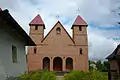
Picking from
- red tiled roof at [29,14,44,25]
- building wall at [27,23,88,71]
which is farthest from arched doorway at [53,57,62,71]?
red tiled roof at [29,14,44,25]

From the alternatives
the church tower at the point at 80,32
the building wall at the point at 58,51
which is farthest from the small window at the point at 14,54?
the church tower at the point at 80,32

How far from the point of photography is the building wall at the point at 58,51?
42.0 m

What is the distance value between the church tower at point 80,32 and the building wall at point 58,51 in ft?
1.34

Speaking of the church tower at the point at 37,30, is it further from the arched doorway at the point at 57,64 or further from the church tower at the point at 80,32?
the church tower at the point at 80,32

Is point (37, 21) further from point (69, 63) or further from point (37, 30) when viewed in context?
point (69, 63)

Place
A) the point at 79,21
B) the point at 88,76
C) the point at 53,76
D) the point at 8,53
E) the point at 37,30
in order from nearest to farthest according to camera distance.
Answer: the point at 8,53 → the point at 53,76 → the point at 88,76 → the point at 37,30 → the point at 79,21

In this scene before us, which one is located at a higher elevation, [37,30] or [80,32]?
[37,30]

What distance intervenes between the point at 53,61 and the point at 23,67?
29.6 meters

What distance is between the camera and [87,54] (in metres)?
42.2

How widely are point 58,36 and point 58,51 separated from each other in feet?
9.41

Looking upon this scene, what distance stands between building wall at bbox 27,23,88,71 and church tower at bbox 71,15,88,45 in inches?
16.1

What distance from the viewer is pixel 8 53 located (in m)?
11.1

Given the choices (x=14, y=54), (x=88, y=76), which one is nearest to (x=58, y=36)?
(x=88, y=76)

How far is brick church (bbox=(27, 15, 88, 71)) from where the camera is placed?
4219 cm
